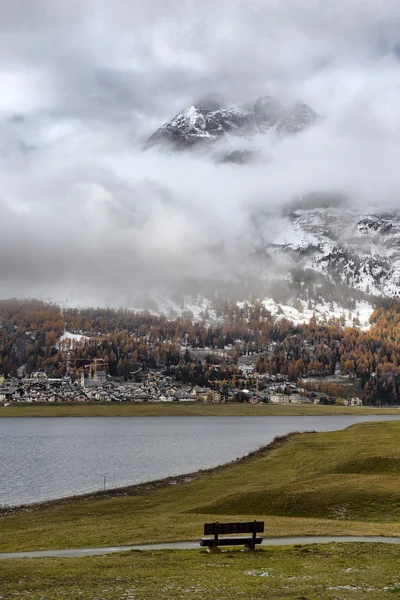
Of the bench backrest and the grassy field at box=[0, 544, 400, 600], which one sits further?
the bench backrest

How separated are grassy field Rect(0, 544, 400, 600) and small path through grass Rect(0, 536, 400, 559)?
1.68 metres

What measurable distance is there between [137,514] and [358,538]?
22693 millimetres

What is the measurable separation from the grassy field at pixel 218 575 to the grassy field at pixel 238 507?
19.0ft

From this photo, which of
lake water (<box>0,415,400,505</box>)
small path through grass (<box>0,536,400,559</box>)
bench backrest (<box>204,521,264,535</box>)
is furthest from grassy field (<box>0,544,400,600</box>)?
lake water (<box>0,415,400,505</box>)

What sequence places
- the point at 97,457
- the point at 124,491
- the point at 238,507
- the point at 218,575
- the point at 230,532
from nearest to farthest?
the point at 218,575, the point at 230,532, the point at 238,507, the point at 124,491, the point at 97,457

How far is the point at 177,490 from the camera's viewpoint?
205 feet

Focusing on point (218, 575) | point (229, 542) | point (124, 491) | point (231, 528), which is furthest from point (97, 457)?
point (218, 575)

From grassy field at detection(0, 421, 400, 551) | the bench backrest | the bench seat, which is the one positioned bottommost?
grassy field at detection(0, 421, 400, 551)

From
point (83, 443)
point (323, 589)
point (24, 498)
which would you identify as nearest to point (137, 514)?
point (24, 498)

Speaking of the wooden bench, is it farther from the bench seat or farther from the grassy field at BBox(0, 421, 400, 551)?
the grassy field at BBox(0, 421, 400, 551)

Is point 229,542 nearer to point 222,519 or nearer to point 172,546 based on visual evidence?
point 172,546

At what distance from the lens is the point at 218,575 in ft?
69.4

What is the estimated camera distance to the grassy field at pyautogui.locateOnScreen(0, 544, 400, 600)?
1827 cm

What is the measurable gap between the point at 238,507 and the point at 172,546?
725 inches
